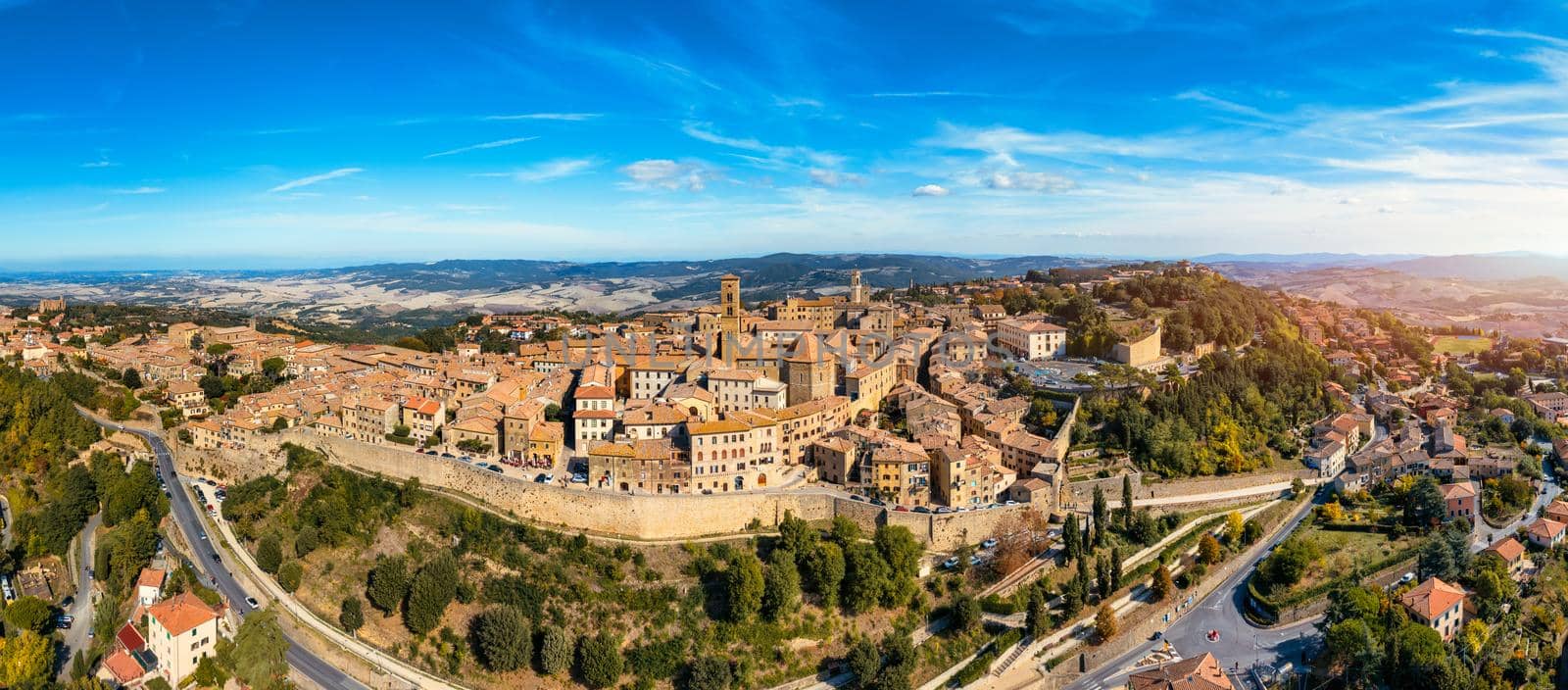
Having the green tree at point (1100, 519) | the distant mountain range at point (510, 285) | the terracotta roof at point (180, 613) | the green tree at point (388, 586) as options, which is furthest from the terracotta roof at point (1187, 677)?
the distant mountain range at point (510, 285)

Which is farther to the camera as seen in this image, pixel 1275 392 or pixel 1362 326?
pixel 1362 326

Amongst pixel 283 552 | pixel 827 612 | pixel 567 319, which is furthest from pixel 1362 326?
pixel 283 552

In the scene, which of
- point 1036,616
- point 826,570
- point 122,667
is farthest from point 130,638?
point 1036,616

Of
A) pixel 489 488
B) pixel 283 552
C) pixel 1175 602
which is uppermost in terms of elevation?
pixel 489 488

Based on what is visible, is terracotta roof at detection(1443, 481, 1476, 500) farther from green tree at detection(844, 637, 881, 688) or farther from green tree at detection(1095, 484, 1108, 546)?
green tree at detection(844, 637, 881, 688)

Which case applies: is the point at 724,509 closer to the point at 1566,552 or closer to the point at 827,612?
the point at 827,612

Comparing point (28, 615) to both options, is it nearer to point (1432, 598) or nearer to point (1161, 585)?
point (1161, 585)

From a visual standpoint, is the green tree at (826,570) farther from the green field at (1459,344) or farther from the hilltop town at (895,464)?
the green field at (1459,344)
